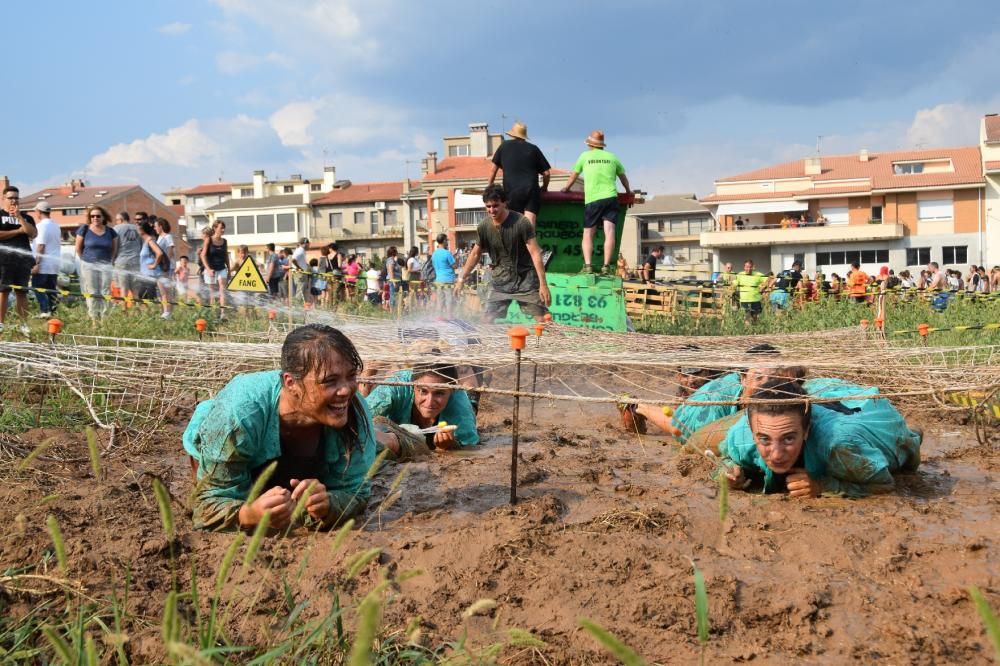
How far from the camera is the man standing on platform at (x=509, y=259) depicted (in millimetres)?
7656

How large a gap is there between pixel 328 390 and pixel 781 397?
2.14 metres

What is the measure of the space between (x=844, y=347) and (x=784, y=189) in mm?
46297

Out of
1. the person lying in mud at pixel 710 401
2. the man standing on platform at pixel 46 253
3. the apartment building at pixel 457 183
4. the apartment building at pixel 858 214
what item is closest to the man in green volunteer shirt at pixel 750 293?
the person lying in mud at pixel 710 401

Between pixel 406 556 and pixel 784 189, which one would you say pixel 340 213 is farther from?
pixel 406 556

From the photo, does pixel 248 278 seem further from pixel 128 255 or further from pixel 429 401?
pixel 429 401

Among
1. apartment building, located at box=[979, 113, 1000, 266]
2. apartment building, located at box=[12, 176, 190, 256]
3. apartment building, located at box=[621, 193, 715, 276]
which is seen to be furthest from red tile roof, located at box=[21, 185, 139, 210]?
apartment building, located at box=[979, 113, 1000, 266]

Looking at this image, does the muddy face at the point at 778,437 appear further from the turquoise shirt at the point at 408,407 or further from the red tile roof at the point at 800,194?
the red tile roof at the point at 800,194

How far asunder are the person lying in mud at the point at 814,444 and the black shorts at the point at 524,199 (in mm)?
5670

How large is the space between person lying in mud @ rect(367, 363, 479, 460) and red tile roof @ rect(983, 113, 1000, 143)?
48334 millimetres

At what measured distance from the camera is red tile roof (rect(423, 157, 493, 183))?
174 ft

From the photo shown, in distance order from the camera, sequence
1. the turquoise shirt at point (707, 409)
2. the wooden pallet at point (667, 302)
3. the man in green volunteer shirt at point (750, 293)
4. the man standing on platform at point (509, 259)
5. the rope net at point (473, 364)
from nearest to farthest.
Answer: the rope net at point (473, 364)
the turquoise shirt at point (707, 409)
the man standing on platform at point (509, 259)
the wooden pallet at point (667, 302)
the man in green volunteer shirt at point (750, 293)

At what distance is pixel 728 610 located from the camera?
2.67 meters

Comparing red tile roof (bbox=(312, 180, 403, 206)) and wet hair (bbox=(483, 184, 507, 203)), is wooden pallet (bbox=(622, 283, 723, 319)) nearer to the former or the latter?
wet hair (bbox=(483, 184, 507, 203))

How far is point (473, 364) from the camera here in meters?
4.06
